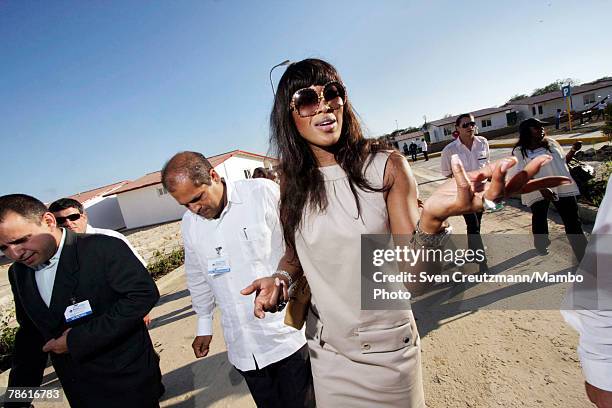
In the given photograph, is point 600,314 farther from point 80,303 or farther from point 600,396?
point 80,303

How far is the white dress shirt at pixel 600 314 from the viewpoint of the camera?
995mm

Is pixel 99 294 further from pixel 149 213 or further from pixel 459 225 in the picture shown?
pixel 149 213

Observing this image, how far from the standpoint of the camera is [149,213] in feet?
84.8

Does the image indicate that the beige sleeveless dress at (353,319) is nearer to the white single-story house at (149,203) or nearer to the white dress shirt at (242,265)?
the white dress shirt at (242,265)

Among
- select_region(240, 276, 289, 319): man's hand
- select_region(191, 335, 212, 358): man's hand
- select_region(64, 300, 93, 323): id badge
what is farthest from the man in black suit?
select_region(240, 276, 289, 319): man's hand

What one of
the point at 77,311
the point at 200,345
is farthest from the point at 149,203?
the point at 77,311

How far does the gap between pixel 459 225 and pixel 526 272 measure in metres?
2.87

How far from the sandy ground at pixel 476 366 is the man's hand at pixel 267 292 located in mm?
1787

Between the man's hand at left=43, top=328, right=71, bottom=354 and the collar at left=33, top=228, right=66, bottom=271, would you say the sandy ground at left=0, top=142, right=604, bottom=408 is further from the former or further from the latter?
the collar at left=33, top=228, right=66, bottom=271

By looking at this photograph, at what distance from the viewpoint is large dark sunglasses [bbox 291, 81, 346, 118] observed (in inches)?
58.7

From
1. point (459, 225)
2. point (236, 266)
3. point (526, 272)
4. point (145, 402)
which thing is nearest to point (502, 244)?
point (526, 272)

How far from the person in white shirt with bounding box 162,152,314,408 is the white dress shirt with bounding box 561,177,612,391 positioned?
55.9 inches

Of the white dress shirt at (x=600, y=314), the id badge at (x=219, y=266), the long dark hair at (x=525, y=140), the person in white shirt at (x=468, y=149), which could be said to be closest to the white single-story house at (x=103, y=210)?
the person in white shirt at (x=468, y=149)

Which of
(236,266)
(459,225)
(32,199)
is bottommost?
(459,225)
